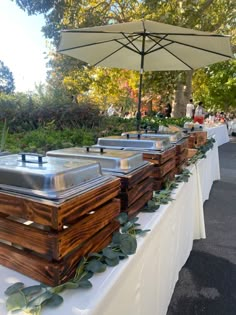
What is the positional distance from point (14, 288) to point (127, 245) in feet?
1.03

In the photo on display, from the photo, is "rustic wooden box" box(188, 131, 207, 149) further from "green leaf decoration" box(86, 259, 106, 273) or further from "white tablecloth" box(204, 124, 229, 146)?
"white tablecloth" box(204, 124, 229, 146)

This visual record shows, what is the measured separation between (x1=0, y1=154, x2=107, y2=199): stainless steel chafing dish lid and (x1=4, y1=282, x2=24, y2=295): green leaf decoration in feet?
0.66

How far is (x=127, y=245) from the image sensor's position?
0.80 m

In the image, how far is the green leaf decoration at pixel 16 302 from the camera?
1.84 ft

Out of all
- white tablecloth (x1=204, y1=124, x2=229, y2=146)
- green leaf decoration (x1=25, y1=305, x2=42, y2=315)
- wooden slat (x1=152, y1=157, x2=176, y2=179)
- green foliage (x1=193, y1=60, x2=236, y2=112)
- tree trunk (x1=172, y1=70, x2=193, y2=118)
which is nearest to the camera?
green leaf decoration (x1=25, y1=305, x2=42, y2=315)

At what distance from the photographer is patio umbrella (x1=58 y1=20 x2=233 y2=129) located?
2285 mm

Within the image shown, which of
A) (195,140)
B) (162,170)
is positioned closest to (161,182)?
(162,170)

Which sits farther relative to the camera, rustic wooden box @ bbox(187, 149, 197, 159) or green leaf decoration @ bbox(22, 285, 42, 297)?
rustic wooden box @ bbox(187, 149, 197, 159)

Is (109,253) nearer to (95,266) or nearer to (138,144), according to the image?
(95,266)

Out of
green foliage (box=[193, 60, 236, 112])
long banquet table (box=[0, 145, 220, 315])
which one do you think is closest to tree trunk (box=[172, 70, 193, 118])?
green foliage (box=[193, 60, 236, 112])

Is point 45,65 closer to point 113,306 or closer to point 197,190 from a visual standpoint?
A: point 197,190

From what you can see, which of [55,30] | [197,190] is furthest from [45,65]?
[197,190]

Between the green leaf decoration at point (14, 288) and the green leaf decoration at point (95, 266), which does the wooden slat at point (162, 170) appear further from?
the green leaf decoration at point (14, 288)

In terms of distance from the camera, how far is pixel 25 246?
0.64m
